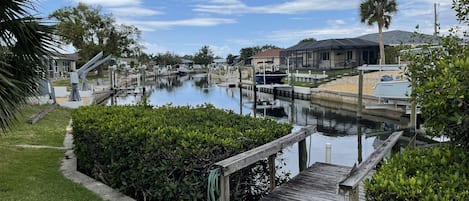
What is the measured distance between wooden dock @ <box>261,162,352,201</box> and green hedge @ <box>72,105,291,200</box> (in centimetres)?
53

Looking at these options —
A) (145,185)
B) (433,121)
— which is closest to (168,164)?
(145,185)

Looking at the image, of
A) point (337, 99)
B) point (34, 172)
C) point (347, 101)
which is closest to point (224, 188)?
point (34, 172)

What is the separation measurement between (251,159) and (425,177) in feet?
6.64

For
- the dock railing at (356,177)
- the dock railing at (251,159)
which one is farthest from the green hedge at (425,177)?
the dock railing at (251,159)

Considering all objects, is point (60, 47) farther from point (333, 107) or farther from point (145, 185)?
point (333, 107)

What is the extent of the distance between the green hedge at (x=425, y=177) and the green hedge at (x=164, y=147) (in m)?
2.02

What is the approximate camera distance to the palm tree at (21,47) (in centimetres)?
569

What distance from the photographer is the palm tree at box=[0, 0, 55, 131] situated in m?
5.69

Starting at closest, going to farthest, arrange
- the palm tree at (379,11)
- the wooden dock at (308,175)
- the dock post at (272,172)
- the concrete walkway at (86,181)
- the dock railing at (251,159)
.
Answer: the wooden dock at (308,175), the dock railing at (251,159), the concrete walkway at (86,181), the dock post at (272,172), the palm tree at (379,11)

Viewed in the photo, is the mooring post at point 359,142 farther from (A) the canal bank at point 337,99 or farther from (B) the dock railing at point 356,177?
(B) the dock railing at point 356,177

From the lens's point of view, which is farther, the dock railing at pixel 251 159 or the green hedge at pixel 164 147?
the green hedge at pixel 164 147

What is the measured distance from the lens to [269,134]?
17.5ft

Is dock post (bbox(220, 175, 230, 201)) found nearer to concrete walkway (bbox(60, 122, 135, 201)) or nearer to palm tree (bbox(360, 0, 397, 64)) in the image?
concrete walkway (bbox(60, 122, 135, 201))

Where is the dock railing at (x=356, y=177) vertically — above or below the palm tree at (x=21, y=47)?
below
